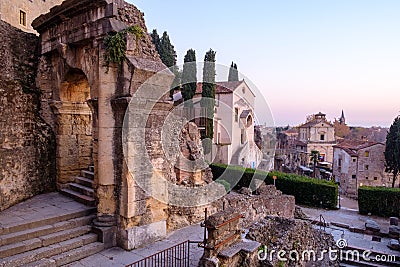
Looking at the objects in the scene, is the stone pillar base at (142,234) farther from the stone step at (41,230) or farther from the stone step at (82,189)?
the stone step at (82,189)

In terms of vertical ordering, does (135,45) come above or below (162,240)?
above

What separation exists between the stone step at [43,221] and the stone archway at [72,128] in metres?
2.26

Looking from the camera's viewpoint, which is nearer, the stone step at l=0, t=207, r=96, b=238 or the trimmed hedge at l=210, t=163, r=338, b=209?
the stone step at l=0, t=207, r=96, b=238

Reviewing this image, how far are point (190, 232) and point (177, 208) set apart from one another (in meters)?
0.79

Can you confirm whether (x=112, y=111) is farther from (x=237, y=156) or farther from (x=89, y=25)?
(x=237, y=156)

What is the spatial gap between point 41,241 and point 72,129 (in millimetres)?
3942

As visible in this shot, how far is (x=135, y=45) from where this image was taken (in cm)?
657

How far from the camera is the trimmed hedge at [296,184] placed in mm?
19344

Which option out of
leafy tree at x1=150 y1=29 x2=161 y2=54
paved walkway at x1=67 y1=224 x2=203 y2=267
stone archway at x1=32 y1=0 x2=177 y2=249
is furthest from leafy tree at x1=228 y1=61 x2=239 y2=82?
paved walkway at x1=67 y1=224 x2=203 y2=267

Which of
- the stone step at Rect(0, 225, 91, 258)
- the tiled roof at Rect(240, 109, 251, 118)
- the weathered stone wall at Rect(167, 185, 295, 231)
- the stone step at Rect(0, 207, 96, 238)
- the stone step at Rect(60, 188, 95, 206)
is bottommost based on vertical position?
the weathered stone wall at Rect(167, 185, 295, 231)

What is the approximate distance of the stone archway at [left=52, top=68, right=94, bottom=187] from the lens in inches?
344

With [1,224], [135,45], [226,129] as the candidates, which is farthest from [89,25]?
[226,129]

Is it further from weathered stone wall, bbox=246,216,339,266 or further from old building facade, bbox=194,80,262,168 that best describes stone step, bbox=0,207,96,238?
old building facade, bbox=194,80,262,168

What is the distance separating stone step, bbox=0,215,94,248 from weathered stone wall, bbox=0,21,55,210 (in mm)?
1978
